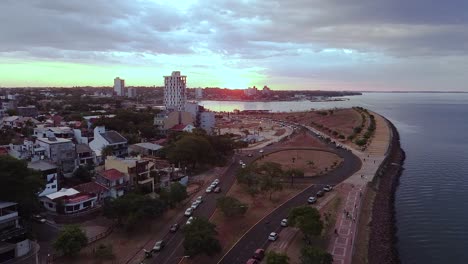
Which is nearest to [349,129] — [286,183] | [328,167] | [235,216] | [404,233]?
[328,167]

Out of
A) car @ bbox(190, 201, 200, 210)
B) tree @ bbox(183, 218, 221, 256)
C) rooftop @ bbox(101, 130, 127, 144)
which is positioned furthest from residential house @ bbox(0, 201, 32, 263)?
rooftop @ bbox(101, 130, 127, 144)

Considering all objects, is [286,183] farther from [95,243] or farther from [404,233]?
[95,243]

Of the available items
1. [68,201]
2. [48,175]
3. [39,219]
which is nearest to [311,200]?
[68,201]

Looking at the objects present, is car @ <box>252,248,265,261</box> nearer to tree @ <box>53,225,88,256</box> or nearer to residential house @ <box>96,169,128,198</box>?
tree @ <box>53,225,88,256</box>

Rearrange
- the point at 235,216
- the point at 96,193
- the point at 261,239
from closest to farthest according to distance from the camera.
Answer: the point at 261,239 < the point at 235,216 < the point at 96,193

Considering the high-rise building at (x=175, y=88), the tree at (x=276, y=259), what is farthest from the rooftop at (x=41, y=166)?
the high-rise building at (x=175, y=88)

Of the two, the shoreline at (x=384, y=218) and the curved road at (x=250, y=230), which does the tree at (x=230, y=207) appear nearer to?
the curved road at (x=250, y=230)
